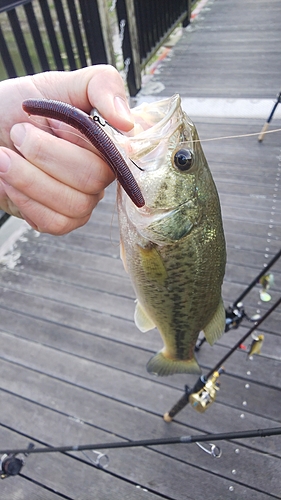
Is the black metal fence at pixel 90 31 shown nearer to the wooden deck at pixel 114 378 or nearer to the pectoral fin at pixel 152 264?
the wooden deck at pixel 114 378

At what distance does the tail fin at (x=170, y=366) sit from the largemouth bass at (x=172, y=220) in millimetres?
336

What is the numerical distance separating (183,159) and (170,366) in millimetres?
926

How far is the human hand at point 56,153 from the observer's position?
1045mm

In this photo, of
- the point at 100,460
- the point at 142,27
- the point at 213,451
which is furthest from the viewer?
the point at 142,27

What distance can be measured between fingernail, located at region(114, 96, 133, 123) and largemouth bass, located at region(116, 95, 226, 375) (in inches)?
2.5

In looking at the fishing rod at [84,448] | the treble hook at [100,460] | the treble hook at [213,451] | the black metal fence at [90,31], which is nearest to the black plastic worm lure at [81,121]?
the fishing rod at [84,448]

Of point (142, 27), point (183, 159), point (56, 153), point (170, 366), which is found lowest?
point (170, 366)

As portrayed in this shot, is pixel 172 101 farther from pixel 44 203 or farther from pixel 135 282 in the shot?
pixel 135 282

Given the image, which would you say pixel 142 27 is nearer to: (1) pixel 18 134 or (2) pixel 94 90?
(2) pixel 94 90

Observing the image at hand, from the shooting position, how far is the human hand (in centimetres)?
104

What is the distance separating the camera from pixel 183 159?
113 centimetres

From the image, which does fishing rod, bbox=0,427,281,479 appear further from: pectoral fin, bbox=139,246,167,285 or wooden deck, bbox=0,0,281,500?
pectoral fin, bbox=139,246,167,285

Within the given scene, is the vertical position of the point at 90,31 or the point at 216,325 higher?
the point at 90,31

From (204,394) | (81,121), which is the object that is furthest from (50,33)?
(204,394)
